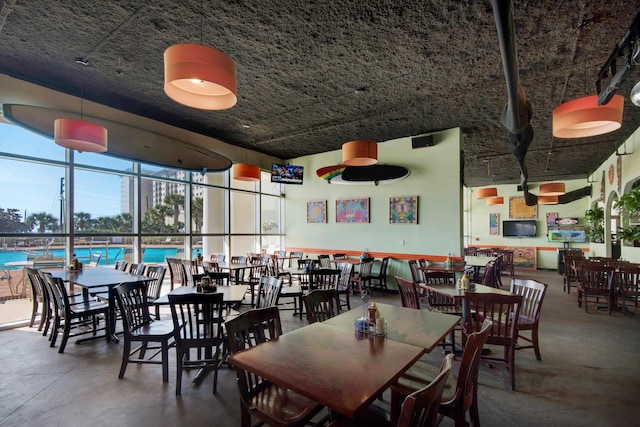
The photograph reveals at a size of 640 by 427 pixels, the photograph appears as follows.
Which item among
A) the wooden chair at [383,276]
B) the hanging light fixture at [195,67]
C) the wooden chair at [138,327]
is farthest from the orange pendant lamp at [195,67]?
the wooden chair at [383,276]

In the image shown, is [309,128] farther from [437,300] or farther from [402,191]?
[437,300]

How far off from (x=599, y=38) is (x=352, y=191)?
5.56 m

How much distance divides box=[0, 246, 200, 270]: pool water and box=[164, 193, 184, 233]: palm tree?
59 centimetres

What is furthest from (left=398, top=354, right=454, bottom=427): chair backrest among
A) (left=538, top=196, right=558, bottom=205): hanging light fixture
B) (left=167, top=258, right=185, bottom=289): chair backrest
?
(left=538, top=196, right=558, bottom=205): hanging light fixture

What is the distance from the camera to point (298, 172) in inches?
334

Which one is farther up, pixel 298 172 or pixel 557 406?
pixel 298 172

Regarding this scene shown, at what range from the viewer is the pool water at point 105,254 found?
16.2 feet

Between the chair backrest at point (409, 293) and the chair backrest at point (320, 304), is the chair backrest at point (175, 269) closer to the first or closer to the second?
the chair backrest at point (320, 304)

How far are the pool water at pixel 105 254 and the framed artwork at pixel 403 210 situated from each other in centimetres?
498

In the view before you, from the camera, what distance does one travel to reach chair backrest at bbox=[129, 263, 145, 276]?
16.6ft

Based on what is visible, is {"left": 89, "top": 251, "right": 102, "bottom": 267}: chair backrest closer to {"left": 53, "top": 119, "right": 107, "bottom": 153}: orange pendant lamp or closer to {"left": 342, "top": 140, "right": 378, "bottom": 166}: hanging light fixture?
{"left": 53, "top": 119, "right": 107, "bottom": 153}: orange pendant lamp

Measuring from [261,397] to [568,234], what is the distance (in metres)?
14.1

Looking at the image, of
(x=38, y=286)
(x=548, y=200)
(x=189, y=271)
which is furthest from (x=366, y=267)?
(x=548, y=200)

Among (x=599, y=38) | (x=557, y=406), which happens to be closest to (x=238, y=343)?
(x=557, y=406)
